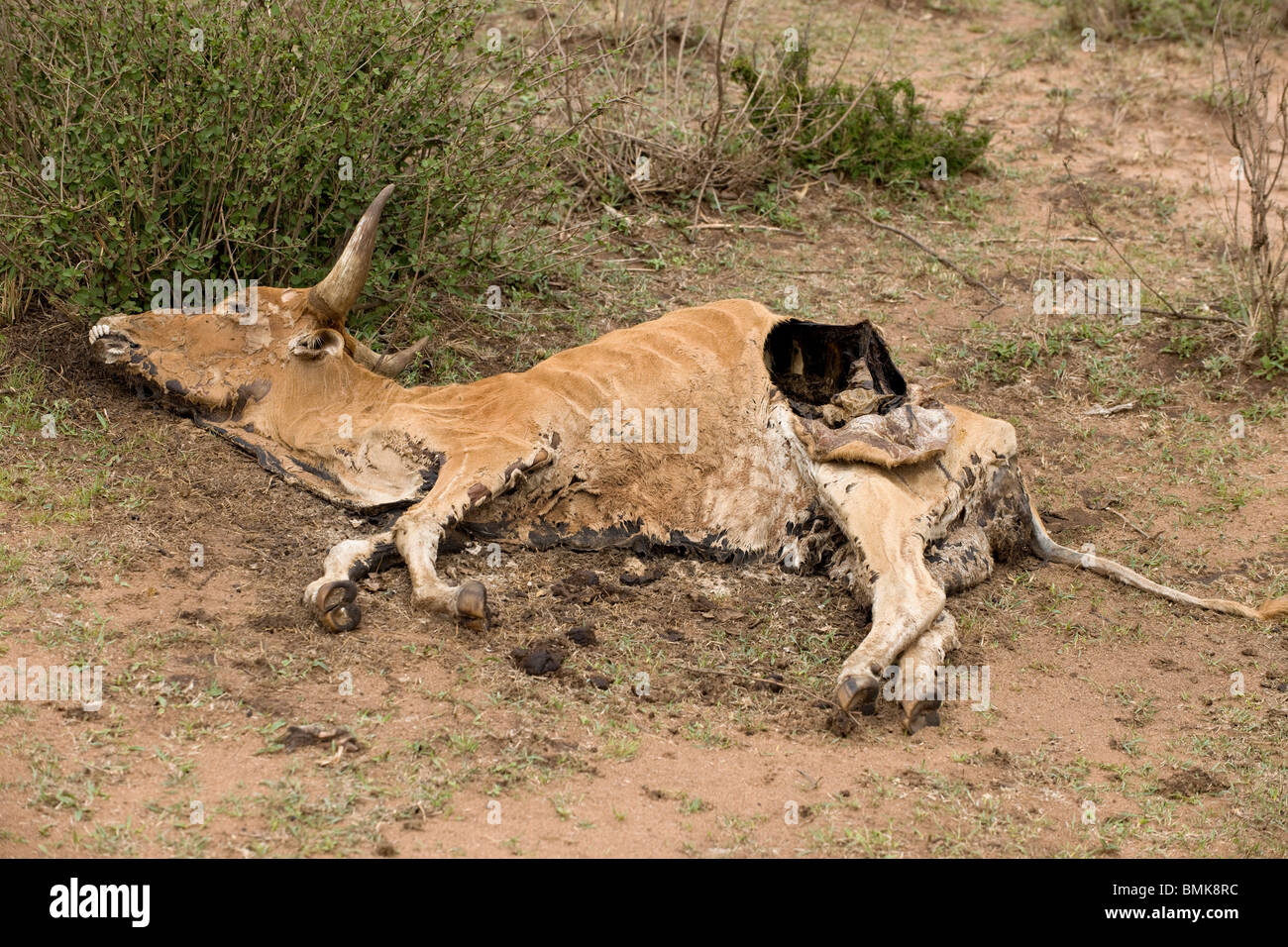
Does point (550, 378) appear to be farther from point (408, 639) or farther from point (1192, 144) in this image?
point (1192, 144)

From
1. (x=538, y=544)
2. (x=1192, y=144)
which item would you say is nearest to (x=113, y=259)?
(x=538, y=544)

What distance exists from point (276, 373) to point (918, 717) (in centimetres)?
300

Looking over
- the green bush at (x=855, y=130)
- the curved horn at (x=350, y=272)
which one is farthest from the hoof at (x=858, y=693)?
the green bush at (x=855, y=130)

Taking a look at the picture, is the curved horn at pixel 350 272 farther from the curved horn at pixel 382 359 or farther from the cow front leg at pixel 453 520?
the cow front leg at pixel 453 520

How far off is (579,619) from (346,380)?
5.03 ft

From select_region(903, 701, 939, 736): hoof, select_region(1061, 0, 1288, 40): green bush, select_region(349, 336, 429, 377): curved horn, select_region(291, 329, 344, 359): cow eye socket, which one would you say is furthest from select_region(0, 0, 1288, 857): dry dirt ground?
select_region(1061, 0, 1288, 40): green bush

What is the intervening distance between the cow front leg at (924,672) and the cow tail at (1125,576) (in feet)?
3.01

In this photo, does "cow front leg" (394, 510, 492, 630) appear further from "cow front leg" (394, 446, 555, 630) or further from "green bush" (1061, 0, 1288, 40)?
"green bush" (1061, 0, 1288, 40)

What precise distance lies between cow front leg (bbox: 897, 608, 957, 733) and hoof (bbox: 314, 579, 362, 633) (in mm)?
1962

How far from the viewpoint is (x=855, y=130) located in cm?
963

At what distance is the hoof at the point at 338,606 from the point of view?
4.65m

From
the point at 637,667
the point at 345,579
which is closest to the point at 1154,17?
the point at 637,667

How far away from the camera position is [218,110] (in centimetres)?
591

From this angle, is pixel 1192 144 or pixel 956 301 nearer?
pixel 956 301
